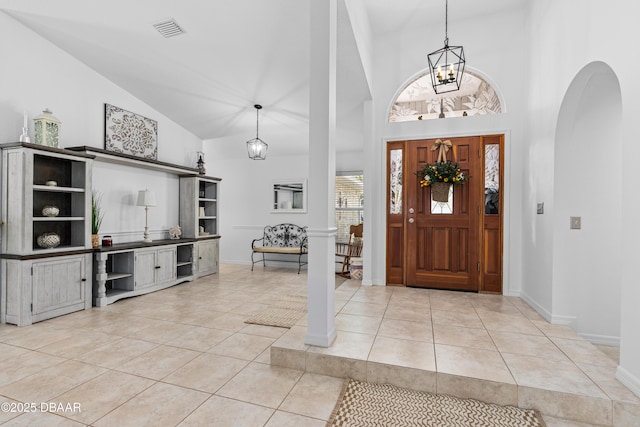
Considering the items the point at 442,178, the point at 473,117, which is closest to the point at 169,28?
the point at 442,178

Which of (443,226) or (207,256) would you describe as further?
(207,256)

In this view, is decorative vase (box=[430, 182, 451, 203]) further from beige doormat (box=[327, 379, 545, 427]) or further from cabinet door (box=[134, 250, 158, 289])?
cabinet door (box=[134, 250, 158, 289])

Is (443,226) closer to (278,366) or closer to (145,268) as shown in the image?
(278,366)

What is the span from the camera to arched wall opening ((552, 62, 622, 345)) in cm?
277

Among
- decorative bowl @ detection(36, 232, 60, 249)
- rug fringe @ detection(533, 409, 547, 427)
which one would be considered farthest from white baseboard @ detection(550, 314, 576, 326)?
decorative bowl @ detection(36, 232, 60, 249)

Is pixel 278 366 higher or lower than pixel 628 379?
lower

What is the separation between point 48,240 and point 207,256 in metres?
2.52

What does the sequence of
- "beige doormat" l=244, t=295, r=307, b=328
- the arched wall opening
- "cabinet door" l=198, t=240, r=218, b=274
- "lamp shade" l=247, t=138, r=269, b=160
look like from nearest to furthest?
the arched wall opening → "beige doormat" l=244, t=295, r=307, b=328 → "lamp shade" l=247, t=138, r=269, b=160 → "cabinet door" l=198, t=240, r=218, b=274

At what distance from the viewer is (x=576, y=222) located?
9.37ft

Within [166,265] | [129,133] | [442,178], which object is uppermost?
[129,133]

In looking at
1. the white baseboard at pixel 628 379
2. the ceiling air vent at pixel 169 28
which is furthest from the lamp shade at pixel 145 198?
the white baseboard at pixel 628 379

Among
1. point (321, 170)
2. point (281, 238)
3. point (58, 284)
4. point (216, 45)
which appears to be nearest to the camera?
point (321, 170)

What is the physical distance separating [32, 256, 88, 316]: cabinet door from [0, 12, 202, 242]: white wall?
0.93 meters

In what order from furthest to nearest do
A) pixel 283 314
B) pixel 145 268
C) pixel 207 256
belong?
1. pixel 207 256
2. pixel 145 268
3. pixel 283 314
